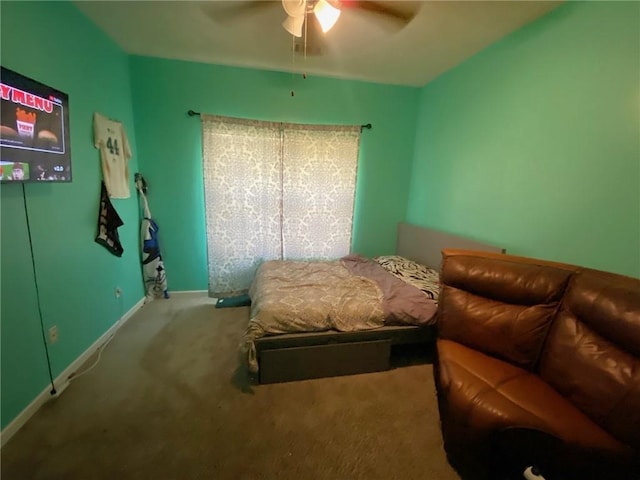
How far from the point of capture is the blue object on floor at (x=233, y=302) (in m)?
3.11

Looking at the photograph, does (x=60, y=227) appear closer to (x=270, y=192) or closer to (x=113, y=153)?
(x=113, y=153)

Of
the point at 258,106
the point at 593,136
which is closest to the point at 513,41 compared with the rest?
the point at 593,136

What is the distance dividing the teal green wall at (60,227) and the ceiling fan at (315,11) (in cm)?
103

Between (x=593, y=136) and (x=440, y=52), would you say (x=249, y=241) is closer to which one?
(x=440, y=52)

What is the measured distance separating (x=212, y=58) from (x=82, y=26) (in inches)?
40.9

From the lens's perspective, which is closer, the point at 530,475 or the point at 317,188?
the point at 530,475

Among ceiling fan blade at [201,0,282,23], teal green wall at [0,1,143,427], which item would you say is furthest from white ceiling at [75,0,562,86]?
teal green wall at [0,1,143,427]

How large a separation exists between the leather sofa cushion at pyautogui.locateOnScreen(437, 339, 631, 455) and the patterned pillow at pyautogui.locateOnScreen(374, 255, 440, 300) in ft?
2.48

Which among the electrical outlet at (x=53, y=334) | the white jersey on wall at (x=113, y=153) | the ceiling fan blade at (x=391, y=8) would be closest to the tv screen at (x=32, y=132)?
the white jersey on wall at (x=113, y=153)

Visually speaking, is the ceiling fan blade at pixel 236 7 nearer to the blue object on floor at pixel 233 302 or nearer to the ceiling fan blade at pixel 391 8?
the ceiling fan blade at pixel 391 8

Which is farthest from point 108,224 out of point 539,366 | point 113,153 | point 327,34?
point 539,366

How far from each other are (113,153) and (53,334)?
1.55 metres

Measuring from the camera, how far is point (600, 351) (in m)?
1.25

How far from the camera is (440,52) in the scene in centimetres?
249
